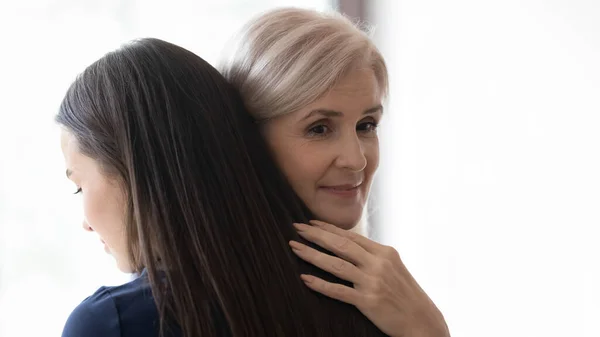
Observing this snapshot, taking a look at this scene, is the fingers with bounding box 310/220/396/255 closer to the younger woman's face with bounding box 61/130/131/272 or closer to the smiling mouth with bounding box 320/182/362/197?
the smiling mouth with bounding box 320/182/362/197

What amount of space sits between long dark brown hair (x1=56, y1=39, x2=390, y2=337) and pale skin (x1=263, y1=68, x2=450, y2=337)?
0.02 m

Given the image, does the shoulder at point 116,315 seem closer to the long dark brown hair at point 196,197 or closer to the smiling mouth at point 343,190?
the long dark brown hair at point 196,197

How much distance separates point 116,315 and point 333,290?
30 cm

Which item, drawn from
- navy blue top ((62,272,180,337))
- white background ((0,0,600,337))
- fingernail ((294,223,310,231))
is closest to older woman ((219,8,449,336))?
fingernail ((294,223,310,231))

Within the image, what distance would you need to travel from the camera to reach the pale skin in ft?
3.66

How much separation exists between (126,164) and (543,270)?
1.10 m

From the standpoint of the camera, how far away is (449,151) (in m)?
2.07

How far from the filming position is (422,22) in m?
2.11

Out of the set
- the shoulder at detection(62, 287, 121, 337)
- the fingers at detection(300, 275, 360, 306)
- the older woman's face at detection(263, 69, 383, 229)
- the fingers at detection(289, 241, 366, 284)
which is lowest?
the shoulder at detection(62, 287, 121, 337)

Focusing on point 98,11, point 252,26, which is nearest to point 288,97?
point 252,26

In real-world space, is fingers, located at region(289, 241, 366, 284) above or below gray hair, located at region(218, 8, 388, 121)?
below

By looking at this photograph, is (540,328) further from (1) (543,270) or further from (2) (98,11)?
(2) (98,11)

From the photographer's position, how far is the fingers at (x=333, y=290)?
3.53ft

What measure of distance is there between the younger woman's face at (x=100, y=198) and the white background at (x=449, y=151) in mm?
493
